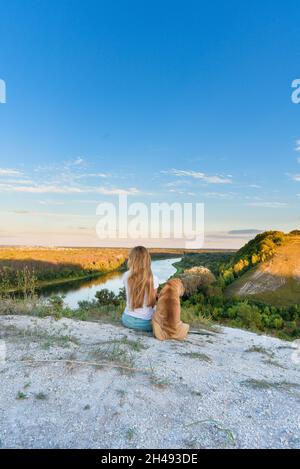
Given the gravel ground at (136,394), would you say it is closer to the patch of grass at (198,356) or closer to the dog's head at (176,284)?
the patch of grass at (198,356)

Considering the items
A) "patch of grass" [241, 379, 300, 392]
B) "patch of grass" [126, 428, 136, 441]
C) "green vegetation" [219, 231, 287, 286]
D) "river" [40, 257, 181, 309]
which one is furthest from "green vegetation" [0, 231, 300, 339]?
"river" [40, 257, 181, 309]

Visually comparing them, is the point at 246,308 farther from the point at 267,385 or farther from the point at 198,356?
the point at 267,385

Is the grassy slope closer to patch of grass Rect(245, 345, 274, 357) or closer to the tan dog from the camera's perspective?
patch of grass Rect(245, 345, 274, 357)

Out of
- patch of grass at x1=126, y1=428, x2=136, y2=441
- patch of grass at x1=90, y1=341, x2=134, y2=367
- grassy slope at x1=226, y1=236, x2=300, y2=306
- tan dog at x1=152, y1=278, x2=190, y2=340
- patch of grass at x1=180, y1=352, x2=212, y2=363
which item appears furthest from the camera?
grassy slope at x1=226, y1=236, x2=300, y2=306

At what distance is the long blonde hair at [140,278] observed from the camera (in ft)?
21.4

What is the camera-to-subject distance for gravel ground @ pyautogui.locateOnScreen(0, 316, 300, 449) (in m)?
3.22

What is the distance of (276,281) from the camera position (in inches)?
932

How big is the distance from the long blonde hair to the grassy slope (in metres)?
17.1

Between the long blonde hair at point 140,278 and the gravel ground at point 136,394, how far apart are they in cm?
80

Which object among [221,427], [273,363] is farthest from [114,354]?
[273,363]

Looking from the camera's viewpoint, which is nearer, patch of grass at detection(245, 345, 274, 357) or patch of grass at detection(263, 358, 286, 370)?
patch of grass at detection(263, 358, 286, 370)
